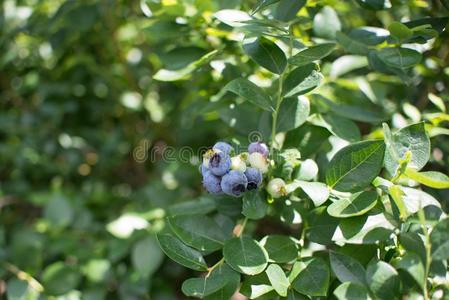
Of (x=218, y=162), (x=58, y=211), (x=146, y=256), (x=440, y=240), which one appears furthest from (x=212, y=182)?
(x=58, y=211)

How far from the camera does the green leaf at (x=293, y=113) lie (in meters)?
1.03

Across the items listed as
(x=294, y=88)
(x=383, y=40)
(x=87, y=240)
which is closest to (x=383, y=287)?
(x=294, y=88)

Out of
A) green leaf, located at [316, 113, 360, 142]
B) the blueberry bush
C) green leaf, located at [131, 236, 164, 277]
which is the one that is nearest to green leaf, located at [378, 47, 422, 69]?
the blueberry bush

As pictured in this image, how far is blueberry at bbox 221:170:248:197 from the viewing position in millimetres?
872

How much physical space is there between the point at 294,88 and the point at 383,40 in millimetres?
277

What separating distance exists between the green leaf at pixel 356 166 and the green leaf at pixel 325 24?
0.38 metres

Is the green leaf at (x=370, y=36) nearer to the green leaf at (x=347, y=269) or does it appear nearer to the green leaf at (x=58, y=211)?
the green leaf at (x=347, y=269)

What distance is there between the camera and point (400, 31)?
38.9 inches

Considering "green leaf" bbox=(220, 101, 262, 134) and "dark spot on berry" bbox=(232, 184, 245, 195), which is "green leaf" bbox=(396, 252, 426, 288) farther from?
"green leaf" bbox=(220, 101, 262, 134)

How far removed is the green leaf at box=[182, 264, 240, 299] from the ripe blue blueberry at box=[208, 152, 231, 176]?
0.17 metres

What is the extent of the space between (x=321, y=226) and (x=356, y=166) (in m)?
0.14

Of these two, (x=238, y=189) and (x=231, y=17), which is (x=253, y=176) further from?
(x=231, y=17)

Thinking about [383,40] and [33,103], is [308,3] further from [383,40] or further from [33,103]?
[33,103]

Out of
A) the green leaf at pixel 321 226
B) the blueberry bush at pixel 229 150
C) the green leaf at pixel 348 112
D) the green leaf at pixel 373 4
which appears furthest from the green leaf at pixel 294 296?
the green leaf at pixel 373 4
